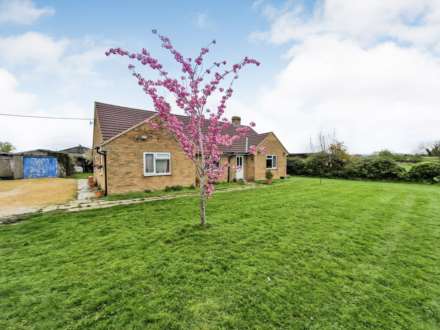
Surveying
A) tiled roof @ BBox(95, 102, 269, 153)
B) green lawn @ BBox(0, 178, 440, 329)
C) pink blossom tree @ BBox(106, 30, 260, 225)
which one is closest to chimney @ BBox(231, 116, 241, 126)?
tiled roof @ BBox(95, 102, 269, 153)

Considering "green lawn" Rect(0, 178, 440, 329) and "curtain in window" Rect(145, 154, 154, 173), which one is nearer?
"green lawn" Rect(0, 178, 440, 329)

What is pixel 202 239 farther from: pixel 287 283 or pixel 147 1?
pixel 147 1

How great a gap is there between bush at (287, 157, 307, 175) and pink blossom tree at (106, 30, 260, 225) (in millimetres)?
21236

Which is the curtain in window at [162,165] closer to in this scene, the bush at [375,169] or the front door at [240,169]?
the front door at [240,169]

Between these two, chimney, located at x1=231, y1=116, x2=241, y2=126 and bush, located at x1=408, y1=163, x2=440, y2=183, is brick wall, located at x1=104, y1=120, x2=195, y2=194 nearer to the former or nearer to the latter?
chimney, located at x1=231, y1=116, x2=241, y2=126

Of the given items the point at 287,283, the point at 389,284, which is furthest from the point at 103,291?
the point at 389,284

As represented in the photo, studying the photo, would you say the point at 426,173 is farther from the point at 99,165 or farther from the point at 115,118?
the point at 99,165

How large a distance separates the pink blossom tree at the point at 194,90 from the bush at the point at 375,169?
812 inches

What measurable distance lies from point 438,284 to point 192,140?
5.57m

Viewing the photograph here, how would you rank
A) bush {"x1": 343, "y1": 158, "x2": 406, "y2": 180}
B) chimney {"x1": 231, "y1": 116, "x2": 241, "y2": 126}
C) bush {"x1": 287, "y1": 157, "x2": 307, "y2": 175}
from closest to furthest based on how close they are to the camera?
bush {"x1": 343, "y1": 158, "x2": 406, "y2": 180}
chimney {"x1": 231, "y1": 116, "x2": 241, "y2": 126}
bush {"x1": 287, "y1": 157, "x2": 307, "y2": 175}

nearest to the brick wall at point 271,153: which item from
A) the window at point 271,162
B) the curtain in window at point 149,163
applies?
the window at point 271,162

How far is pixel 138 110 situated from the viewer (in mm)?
13305

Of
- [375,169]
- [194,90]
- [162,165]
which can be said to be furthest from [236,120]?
[194,90]

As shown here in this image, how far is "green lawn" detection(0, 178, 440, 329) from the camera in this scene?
90.7 inches
